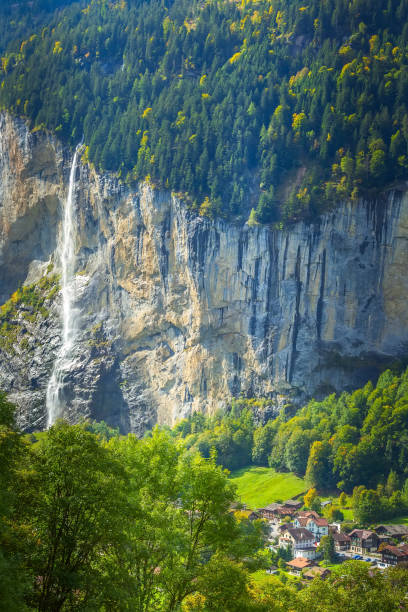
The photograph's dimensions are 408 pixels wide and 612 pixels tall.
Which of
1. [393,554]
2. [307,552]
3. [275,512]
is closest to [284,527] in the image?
[307,552]

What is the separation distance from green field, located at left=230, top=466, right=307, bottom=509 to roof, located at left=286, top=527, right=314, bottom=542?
9824mm

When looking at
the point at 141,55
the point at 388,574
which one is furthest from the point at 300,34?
the point at 388,574

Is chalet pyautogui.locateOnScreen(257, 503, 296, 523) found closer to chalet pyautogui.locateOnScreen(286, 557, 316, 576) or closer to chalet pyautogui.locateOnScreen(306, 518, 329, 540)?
chalet pyautogui.locateOnScreen(306, 518, 329, 540)

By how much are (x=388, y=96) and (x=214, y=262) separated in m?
29.1

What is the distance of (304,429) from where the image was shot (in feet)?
264

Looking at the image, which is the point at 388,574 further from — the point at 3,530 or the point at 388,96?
the point at 388,96

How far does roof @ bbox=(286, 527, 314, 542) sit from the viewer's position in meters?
60.7

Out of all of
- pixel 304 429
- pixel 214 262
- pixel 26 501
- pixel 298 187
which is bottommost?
pixel 304 429

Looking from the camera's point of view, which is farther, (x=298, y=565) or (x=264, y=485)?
(x=264, y=485)

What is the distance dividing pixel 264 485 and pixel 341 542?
725 inches

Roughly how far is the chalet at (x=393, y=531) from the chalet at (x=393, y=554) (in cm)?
364

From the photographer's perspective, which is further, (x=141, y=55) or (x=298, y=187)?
(x=141, y=55)

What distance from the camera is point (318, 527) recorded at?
63062mm

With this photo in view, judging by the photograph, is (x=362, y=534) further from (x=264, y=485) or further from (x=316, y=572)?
(x=264, y=485)
